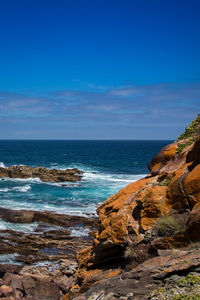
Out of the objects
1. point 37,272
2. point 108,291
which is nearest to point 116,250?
point 108,291

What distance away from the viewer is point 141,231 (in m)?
9.52

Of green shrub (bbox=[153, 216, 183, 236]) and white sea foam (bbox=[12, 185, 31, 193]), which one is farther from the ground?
green shrub (bbox=[153, 216, 183, 236])

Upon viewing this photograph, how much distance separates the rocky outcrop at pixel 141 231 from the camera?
7.56m

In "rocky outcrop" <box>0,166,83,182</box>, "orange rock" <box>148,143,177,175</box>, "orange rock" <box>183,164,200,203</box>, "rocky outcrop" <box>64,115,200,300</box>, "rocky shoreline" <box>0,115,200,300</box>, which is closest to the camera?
"rocky shoreline" <box>0,115,200,300</box>

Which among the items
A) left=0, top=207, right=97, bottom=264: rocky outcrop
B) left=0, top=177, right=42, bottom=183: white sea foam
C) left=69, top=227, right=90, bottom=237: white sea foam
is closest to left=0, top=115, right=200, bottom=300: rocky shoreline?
left=0, top=207, right=97, bottom=264: rocky outcrop

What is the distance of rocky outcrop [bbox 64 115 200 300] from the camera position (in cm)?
756

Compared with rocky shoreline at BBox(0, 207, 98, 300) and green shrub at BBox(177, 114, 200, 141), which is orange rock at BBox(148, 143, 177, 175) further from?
rocky shoreline at BBox(0, 207, 98, 300)

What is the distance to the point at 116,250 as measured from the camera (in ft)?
34.4

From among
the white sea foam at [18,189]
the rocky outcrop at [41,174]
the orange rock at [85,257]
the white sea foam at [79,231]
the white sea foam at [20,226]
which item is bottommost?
the white sea foam at [79,231]

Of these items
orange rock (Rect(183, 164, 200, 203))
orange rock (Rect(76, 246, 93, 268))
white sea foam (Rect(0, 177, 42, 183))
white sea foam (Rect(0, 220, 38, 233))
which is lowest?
white sea foam (Rect(0, 220, 38, 233))

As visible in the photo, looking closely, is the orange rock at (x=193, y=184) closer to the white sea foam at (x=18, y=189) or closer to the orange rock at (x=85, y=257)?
the orange rock at (x=85, y=257)

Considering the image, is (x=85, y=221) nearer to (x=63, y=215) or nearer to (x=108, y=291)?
(x=63, y=215)

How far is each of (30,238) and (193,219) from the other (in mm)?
18154

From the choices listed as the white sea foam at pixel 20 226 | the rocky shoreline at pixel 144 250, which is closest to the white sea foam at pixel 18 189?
the white sea foam at pixel 20 226
